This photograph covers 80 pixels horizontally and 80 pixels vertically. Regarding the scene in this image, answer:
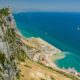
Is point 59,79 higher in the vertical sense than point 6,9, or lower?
lower

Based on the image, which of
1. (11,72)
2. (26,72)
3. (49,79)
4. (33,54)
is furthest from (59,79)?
(33,54)

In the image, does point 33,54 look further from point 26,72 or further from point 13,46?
point 13,46

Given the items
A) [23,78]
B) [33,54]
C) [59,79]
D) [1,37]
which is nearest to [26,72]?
[23,78]

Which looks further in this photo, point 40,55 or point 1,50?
Answer: point 40,55

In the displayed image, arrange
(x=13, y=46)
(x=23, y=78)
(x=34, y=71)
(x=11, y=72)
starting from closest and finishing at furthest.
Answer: (x=11, y=72) → (x=13, y=46) → (x=23, y=78) → (x=34, y=71)

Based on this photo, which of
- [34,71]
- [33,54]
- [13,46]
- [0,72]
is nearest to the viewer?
[0,72]

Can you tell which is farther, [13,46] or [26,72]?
[26,72]

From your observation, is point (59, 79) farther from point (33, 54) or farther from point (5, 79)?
point (33, 54)

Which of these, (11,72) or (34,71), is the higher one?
(11,72)

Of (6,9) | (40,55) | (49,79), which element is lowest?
(40,55)
